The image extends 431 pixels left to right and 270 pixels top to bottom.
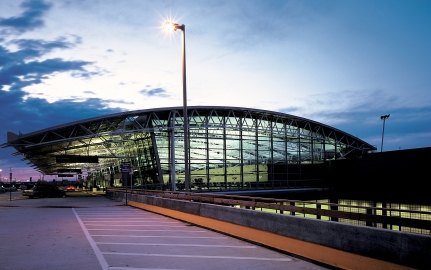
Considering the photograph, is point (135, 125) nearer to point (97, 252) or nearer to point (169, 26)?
point (169, 26)

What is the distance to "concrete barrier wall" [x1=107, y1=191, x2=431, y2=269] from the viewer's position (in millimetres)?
7387

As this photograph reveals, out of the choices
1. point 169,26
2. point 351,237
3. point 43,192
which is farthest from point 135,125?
point 351,237

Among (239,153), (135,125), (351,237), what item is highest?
(135,125)

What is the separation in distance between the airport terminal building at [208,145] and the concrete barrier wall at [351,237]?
1713 inches

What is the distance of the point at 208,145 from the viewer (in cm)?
6388

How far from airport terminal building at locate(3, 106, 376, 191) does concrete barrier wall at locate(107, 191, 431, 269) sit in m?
43.5

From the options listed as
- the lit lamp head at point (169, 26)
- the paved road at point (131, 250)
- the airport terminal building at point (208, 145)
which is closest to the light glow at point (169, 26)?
the lit lamp head at point (169, 26)

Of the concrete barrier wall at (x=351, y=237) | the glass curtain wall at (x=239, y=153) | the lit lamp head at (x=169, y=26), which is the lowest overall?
the concrete barrier wall at (x=351, y=237)

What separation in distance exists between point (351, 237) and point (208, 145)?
2167 inches

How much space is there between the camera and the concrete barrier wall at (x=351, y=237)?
24.2 ft

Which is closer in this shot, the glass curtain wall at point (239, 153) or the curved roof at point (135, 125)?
the curved roof at point (135, 125)

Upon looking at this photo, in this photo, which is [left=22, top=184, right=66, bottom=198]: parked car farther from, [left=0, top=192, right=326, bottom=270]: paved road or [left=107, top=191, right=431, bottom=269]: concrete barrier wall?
[left=107, top=191, right=431, bottom=269]: concrete barrier wall

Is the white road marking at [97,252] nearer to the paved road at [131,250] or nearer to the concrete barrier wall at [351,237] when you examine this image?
the paved road at [131,250]

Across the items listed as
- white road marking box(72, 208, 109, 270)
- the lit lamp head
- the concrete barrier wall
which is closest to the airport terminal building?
the lit lamp head
